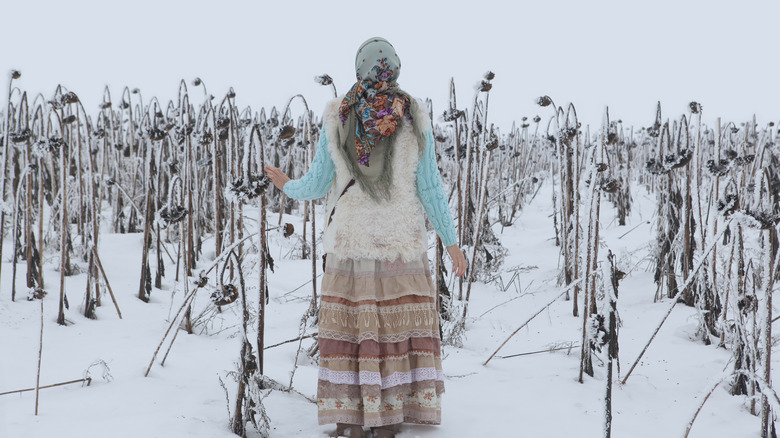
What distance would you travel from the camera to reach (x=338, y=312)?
1930 millimetres

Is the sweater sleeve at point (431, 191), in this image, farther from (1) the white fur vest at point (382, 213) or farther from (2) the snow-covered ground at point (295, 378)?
(2) the snow-covered ground at point (295, 378)

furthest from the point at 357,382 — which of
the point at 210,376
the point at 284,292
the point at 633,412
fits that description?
the point at 284,292

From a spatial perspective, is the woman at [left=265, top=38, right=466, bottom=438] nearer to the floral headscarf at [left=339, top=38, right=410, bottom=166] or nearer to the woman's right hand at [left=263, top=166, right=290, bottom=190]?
the floral headscarf at [left=339, top=38, right=410, bottom=166]

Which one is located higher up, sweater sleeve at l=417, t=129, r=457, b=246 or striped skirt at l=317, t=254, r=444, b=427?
sweater sleeve at l=417, t=129, r=457, b=246

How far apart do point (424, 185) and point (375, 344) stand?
1.97ft

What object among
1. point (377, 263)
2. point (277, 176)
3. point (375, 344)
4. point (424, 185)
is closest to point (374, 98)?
point (424, 185)

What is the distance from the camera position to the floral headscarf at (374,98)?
1882mm

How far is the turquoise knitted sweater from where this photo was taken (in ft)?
6.54

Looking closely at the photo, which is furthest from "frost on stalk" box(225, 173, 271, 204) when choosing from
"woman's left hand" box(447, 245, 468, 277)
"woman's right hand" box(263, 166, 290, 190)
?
"woman's left hand" box(447, 245, 468, 277)

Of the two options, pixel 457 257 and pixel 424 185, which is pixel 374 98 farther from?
pixel 457 257

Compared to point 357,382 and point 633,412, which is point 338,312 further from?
point 633,412

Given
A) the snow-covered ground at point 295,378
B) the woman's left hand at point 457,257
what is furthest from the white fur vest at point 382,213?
the snow-covered ground at point 295,378

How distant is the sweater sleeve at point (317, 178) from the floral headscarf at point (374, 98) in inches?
5.5

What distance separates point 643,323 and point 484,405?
159 cm
